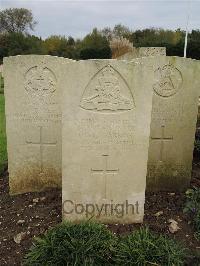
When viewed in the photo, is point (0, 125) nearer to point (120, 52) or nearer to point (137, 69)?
Answer: point (120, 52)

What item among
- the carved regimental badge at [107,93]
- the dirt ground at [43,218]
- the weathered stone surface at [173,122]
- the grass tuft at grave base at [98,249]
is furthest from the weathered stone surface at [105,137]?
the weathered stone surface at [173,122]

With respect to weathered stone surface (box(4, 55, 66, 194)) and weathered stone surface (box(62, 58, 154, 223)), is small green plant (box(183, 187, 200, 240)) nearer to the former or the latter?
weathered stone surface (box(62, 58, 154, 223))

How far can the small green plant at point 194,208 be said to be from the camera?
398cm

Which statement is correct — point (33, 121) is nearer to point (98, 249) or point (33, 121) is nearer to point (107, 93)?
point (107, 93)

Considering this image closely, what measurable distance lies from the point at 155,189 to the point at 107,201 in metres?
1.28

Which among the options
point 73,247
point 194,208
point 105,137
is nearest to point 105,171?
point 105,137

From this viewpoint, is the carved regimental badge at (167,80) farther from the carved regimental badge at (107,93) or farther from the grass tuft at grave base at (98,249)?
the grass tuft at grave base at (98,249)

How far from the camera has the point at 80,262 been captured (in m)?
3.25

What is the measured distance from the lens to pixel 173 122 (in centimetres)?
491

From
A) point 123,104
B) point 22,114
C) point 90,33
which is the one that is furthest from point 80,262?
point 90,33

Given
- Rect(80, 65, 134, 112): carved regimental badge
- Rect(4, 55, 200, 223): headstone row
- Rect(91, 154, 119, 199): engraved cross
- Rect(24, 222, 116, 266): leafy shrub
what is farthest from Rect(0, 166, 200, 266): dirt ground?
Rect(80, 65, 134, 112): carved regimental badge

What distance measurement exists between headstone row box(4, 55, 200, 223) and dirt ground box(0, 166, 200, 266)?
0.66 ft

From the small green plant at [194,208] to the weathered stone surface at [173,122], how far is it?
1.46 feet

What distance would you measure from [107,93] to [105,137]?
45cm
